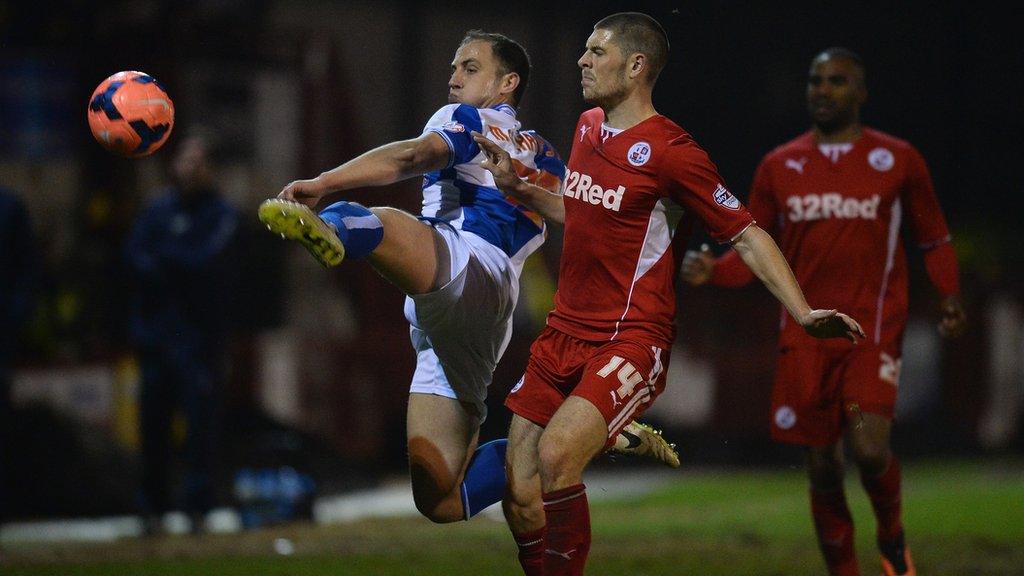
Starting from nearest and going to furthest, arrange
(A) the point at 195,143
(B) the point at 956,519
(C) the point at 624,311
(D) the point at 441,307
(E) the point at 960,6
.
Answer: (C) the point at 624,311, (D) the point at 441,307, (A) the point at 195,143, (B) the point at 956,519, (E) the point at 960,6

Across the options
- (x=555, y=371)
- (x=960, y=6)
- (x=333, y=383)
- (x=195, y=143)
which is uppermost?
(x=960, y=6)

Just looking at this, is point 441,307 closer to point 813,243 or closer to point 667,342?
point 667,342

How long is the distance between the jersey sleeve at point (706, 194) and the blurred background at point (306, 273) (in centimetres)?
459

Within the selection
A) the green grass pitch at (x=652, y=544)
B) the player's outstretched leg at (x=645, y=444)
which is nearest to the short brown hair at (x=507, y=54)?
the player's outstretched leg at (x=645, y=444)

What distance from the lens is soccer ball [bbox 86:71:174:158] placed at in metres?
5.29

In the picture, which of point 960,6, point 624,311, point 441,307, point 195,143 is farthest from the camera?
point 960,6

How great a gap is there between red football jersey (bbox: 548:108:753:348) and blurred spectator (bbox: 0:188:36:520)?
4.59 m

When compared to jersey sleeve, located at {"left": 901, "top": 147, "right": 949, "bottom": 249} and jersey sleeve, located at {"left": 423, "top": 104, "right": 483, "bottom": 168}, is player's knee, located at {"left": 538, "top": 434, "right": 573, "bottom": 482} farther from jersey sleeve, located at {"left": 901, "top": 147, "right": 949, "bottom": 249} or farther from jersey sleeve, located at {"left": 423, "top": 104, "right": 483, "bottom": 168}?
jersey sleeve, located at {"left": 901, "top": 147, "right": 949, "bottom": 249}

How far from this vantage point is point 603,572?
6.63 meters

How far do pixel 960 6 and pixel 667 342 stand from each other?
52.3ft

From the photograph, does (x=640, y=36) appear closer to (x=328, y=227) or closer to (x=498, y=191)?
(x=498, y=191)

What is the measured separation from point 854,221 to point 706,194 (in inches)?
67.4

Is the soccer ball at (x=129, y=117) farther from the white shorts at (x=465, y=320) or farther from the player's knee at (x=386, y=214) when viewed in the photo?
the white shorts at (x=465, y=320)

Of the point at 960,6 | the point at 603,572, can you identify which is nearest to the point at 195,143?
the point at 603,572
